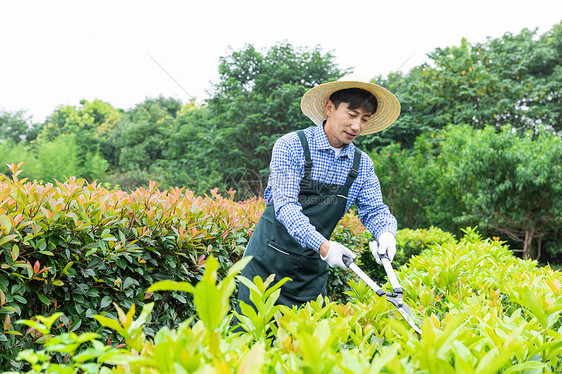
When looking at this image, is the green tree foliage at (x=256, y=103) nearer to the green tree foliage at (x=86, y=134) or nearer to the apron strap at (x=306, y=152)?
the apron strap at (x=306, y=152)

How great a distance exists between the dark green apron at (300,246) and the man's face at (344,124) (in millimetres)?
166

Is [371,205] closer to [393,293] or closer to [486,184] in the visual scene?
[393,293]

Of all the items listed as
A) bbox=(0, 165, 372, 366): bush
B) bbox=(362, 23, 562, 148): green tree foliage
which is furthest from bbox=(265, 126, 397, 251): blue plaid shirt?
bbox=(362, 23, 562, 148): green tree foliage

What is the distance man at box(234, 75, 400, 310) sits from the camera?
2.36 m

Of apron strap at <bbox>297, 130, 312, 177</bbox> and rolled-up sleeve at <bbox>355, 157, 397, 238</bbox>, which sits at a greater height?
apron strap at <bbox>297, 130, 312, 177</bbox>

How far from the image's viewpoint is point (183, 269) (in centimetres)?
277

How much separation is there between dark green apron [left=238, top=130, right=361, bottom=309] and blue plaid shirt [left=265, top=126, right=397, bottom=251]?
0.06 m

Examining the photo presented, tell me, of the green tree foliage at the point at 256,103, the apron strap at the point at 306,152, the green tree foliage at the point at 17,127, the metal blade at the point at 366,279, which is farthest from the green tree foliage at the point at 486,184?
the green tree foliage at the point at 17,127

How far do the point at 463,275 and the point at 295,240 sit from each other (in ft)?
3.35

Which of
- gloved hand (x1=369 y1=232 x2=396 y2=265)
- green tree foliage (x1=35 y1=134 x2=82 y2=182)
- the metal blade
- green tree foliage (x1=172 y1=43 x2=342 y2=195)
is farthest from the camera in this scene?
green tree foliage (x1=35 y1=134 x2=82 y2=182)

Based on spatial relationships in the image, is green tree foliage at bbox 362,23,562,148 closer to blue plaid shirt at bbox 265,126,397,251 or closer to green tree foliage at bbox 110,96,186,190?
blue plaid shirt at bbox 265,126,397,251

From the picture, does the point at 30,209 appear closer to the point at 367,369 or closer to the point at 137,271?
the point at 137,271

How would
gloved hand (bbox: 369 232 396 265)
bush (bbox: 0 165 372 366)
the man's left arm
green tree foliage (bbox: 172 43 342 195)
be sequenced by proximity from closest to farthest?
bush (bbox: 0 165 372 366), gloved hand (bbox: 369 232 396 265), the man's left arm, green tree foliage (bbox: 172 43 342 195)

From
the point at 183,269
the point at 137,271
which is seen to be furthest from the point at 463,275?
the point at 137,271
